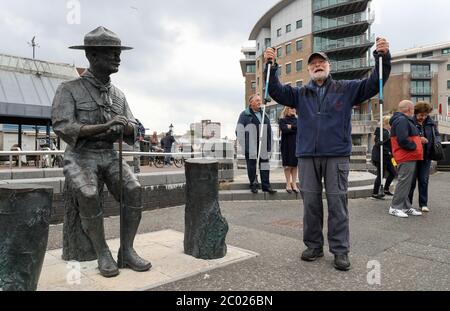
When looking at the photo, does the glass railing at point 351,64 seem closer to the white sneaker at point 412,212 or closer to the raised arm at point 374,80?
the white sneaker at point 412,212

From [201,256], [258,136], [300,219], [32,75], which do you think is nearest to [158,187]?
[258,136]

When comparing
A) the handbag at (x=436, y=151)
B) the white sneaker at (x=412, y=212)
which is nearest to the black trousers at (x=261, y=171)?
the white sneaker at (x=412, y=212)

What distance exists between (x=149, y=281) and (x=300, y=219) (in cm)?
343

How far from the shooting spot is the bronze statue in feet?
11.0

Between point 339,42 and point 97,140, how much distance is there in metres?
50.3

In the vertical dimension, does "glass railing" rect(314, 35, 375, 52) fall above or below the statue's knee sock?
above

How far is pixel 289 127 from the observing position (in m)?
7.22

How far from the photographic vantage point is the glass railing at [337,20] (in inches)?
1856

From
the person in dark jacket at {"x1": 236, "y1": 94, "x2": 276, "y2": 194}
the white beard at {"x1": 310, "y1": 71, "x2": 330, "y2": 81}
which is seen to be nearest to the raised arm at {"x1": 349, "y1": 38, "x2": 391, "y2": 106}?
the white beard at {"x1": 310, "y1": 71, "x2": 330, "y2": 81}

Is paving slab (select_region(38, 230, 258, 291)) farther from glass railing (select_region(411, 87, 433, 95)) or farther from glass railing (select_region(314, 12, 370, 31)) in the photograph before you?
glass railing (select_region(411, 87, 433, 95))

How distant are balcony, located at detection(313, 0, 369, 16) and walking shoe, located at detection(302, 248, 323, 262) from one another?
4941 centimetres

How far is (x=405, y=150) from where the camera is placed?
244 inches

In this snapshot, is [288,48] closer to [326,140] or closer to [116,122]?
[326,140]
